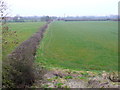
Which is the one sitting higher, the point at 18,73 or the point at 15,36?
the point at 15,36

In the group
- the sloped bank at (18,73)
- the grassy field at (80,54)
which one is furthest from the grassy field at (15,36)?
the grassy field at (80,54)

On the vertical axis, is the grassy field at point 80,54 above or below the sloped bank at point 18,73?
below

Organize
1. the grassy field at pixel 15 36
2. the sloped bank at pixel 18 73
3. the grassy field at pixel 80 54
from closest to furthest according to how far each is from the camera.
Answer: the sloped bank at pixel 18 73 → the grassy field at pixel 15 36 → the grassy field at pixel 80 54

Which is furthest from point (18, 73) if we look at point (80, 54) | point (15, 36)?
point (80, 54)

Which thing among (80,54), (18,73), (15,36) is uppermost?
(15,36)

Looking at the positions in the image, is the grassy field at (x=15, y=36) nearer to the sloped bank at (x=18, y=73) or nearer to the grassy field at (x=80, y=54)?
the sloped bank at (x=18, y=73)

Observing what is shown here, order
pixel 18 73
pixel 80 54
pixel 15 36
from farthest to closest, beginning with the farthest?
1. pixel 80 54
2. pixel 15 36
3. pixel 18 73

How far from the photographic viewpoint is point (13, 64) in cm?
913

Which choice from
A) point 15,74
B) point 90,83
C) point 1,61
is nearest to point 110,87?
point 90,83

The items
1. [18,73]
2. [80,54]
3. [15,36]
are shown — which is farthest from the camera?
[80,54]

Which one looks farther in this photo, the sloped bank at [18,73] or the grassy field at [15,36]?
the grassy field at [15,36]

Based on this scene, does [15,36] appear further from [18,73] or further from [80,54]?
[80,54]

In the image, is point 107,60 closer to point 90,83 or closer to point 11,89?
point 90,83

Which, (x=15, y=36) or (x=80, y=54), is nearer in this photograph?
(x=15, y=36)
